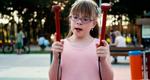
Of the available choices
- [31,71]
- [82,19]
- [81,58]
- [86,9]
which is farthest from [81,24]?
[31,71]

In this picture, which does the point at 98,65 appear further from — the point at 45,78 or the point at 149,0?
the point at 149,0

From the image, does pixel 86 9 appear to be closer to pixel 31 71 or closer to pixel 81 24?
pixel 81 24

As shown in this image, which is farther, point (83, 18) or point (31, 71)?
point (31, 71)

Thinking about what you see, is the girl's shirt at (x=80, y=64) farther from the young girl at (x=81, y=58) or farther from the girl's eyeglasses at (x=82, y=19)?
the girl's eyeglasses at (x=82, y=19)

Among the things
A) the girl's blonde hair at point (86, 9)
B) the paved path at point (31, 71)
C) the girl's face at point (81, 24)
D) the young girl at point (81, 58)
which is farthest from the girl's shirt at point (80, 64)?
the paved path at point (31, 71)

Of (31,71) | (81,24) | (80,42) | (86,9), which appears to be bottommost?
(31,71)

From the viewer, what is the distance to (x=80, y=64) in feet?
5.28

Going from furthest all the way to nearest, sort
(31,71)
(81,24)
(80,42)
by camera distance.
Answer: (31,71), (80,42), (81,24)

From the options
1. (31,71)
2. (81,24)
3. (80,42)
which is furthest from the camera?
(31,71)

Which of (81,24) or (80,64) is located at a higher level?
(81,24)

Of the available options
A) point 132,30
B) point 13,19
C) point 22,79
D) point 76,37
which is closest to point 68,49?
point 76,37

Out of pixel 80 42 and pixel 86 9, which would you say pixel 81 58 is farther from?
pixel 86 9

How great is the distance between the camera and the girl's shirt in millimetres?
1600

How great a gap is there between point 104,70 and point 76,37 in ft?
1.23
